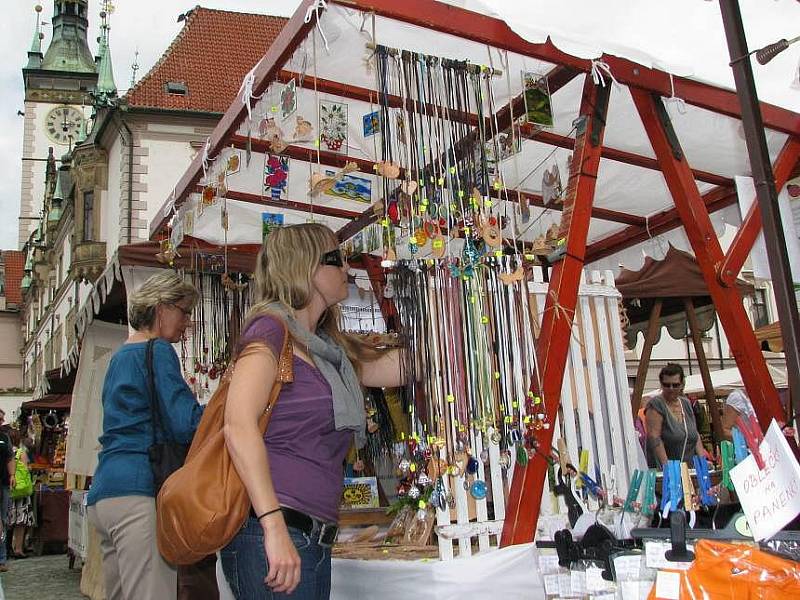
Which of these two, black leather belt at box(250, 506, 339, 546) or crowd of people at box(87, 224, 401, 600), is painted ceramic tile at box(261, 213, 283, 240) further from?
black leather belt at box(250, 506, 339, 546)

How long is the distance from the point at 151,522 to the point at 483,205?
1681 millimetres

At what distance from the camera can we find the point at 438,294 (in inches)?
113

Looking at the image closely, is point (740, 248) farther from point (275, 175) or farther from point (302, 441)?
point (275, 175)

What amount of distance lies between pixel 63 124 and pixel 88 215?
109 feet

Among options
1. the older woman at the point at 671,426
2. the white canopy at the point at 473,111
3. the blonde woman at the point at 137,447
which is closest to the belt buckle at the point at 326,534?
the blonde woman at the point at 137,447

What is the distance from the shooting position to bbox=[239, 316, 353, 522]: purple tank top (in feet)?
6.37

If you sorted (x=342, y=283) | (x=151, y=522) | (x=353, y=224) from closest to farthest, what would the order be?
(x=342, y=283)
(x=151, y=522)
(x=353, y=224)

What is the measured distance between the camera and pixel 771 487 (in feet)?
5.49

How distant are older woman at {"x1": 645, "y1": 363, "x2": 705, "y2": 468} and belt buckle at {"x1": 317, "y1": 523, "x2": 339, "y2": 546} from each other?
4.04 meters

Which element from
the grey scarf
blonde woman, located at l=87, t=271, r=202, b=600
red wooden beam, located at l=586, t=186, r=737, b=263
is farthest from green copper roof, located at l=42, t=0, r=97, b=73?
the grey scarf

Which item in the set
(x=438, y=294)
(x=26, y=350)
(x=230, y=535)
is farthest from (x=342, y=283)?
(x=26, y=350)

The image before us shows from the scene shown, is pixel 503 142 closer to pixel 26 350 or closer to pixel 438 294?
pixel 438 294

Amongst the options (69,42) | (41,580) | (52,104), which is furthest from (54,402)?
(69,42)

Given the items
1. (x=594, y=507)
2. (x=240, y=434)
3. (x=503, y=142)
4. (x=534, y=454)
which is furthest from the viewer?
(x=503, y=142)
